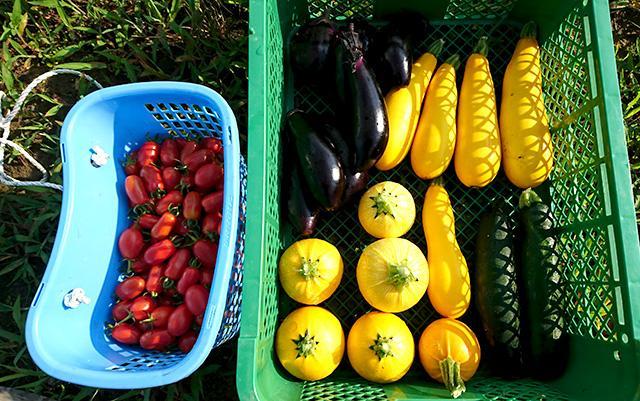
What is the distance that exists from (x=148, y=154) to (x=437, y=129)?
3.29 ft

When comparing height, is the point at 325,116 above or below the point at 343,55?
below

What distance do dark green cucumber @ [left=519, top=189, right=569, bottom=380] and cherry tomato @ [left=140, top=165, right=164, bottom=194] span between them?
124 cm

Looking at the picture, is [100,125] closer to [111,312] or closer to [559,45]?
[111,312]

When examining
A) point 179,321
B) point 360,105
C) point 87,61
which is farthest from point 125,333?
point 87,61

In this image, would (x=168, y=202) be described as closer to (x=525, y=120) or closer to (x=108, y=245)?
(x=108, y=245)

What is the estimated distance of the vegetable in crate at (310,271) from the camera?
1528mm

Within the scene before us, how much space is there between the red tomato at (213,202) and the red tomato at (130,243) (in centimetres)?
25

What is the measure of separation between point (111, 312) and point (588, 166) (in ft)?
5.30

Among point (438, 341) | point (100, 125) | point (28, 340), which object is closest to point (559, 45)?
point (438, 341)

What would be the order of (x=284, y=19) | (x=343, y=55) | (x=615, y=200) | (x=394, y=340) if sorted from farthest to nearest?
(x=284, y=19), (x=343, y=55), (x=394, y=340), (x=615, y=200)

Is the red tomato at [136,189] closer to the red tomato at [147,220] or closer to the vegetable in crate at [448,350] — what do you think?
A: the red tomato at [147,220]

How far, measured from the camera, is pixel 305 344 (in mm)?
1467

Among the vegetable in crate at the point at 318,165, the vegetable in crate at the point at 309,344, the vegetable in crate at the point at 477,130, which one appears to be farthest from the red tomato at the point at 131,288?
the vegetable in crate at the point at 477,130

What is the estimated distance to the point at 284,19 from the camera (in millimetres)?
1729
